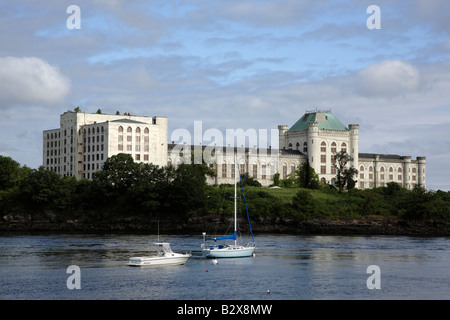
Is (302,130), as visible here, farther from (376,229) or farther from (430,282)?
(430,282)

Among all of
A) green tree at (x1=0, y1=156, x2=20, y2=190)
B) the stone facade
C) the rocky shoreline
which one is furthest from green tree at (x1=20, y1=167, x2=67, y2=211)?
the stone facade

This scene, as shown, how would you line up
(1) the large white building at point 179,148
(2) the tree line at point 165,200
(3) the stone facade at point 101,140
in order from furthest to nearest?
(1) the large white building at point 179,148 → (3) the stone facade at point 101,140 → (2) the tree line at point 165,200

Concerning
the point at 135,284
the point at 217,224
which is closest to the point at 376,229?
the point at 217,224

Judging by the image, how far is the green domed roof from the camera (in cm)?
19212

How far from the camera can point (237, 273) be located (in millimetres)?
64125

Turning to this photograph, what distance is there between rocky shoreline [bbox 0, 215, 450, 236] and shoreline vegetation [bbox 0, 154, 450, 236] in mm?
179

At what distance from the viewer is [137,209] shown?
13688 centimetres

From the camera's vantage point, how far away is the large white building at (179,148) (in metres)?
166

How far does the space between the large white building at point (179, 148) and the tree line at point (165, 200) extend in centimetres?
2218

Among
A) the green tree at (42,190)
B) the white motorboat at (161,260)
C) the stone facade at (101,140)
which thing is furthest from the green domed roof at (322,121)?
the white motorboat at (161,260)

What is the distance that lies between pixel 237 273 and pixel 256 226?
64590mm

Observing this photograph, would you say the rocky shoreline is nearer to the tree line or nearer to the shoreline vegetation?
the shoreline vegetation

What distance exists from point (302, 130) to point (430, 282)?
13400cm

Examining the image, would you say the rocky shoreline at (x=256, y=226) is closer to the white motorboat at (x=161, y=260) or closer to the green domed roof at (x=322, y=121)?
the white motorboat at (x=161, y=260)
